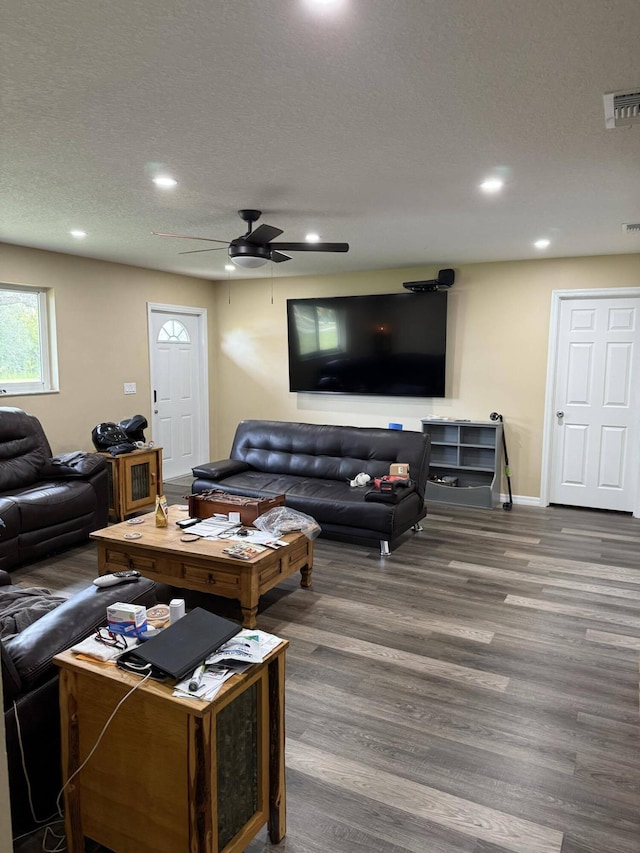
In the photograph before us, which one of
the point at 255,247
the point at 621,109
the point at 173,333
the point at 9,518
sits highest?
the point at 621,109

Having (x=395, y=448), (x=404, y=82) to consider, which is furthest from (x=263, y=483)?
(x=404, y=82)

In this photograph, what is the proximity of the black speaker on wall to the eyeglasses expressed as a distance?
509cm

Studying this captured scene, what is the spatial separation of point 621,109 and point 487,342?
3.85m

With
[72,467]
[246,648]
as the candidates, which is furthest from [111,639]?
[72,467]

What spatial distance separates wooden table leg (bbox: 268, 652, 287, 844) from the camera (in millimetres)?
1716

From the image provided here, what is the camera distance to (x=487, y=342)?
5.97 metres

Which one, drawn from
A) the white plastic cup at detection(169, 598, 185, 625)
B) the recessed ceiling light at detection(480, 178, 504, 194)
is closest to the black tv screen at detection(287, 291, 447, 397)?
the recessed ceiling light at detection(480, 178, 504, 194)

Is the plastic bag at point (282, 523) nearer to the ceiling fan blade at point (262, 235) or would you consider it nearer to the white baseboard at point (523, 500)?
the ceiling fan blade at point (262, 235)

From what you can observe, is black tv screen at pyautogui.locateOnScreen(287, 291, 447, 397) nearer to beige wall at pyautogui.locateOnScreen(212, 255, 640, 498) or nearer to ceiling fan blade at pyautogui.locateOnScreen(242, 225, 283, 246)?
beige wall at pyautogui.locateOnScreen(212, 255, 640, 498)

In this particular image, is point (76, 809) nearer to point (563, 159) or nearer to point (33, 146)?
point (33, 146)

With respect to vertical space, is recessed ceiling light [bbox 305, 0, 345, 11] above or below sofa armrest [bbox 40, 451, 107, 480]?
above

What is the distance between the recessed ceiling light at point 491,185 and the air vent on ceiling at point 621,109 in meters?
0.85

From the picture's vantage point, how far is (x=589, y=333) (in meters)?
5.55

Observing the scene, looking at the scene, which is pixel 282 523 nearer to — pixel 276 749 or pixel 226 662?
pixel 276 749
